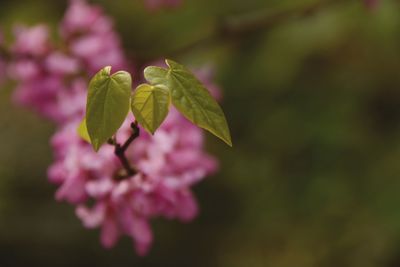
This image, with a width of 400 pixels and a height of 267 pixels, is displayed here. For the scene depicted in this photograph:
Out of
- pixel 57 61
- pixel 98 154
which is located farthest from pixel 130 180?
pixel 57 61

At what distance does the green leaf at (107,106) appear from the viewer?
2.18 ft

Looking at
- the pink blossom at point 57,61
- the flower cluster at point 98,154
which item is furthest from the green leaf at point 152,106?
the pink blossom at point 57,61

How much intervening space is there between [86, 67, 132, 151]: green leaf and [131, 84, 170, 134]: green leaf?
0.01m

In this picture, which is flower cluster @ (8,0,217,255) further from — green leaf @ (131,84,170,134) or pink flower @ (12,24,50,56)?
green leaf @ (131,84,170,134)

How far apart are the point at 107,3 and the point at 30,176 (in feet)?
2.24

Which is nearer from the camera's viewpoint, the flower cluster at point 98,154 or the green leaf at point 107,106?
the green leaf at point 107,106

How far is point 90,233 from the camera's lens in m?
2.28

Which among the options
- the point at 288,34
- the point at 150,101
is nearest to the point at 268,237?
the point at 288,34

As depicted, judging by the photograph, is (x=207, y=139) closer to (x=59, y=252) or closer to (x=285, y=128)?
(x=285, y=128)

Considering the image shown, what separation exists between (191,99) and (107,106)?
0.27ft

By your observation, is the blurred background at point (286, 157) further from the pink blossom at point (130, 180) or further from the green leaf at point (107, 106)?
the green leaf at point (107, 106)

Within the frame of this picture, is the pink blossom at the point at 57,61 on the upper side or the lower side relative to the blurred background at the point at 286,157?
upper

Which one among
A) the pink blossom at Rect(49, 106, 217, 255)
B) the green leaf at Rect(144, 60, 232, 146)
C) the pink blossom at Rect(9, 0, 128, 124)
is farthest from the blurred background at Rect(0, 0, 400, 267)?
the green leaf at Rect(144, 60, 232, 146)

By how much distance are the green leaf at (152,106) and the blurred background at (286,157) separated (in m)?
1.02
